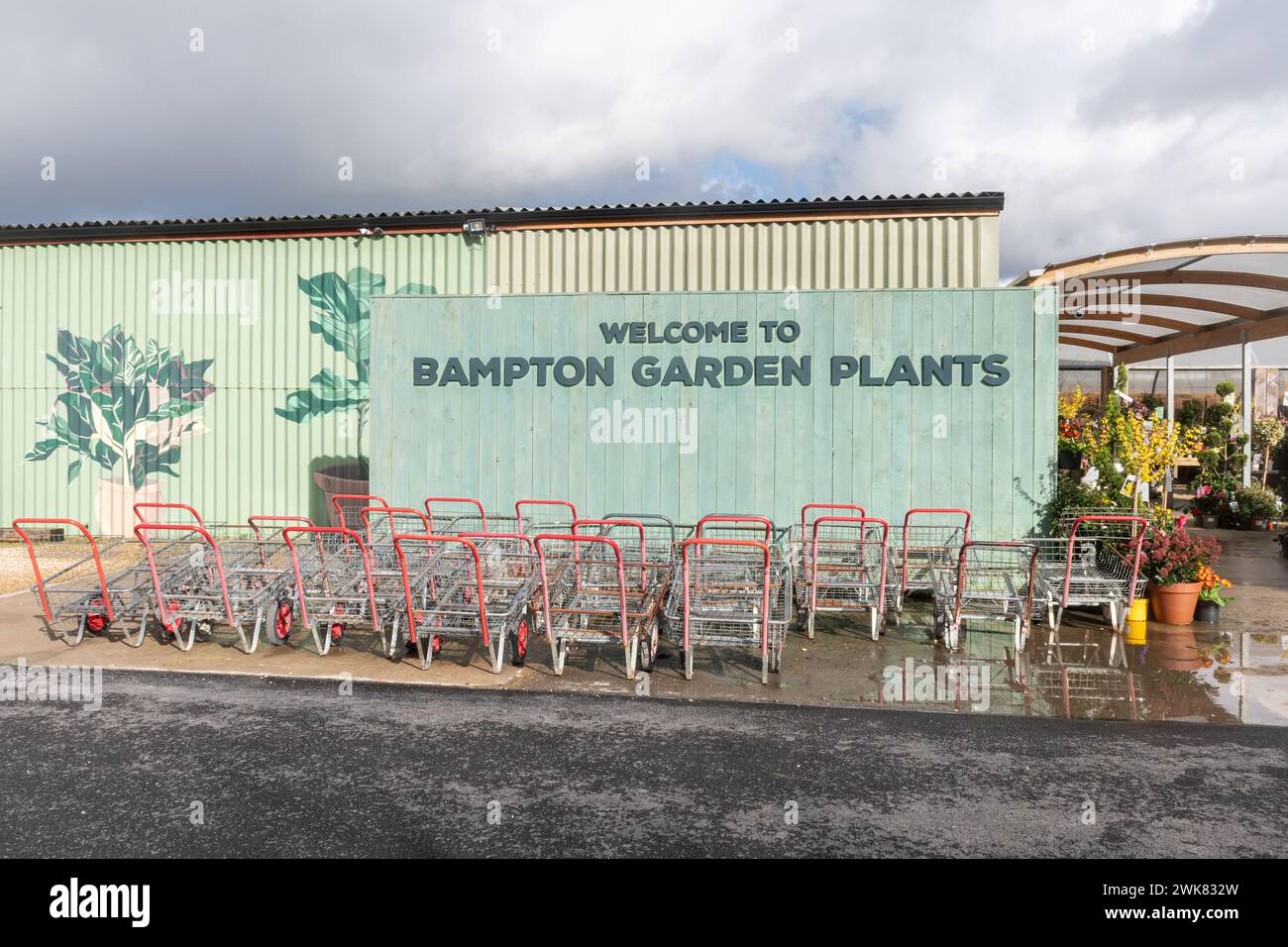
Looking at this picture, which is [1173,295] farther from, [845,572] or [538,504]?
[538,504]

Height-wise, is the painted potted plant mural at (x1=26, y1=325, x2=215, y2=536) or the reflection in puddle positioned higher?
the painted potted plant mural at (x1=26, y1=325, x2=215, y2=536)

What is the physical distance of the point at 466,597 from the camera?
8055mm

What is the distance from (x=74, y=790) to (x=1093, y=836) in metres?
5.23

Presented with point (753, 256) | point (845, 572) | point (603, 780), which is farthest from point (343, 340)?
point (603, 780)

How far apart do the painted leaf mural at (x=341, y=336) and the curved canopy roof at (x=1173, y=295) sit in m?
10.2

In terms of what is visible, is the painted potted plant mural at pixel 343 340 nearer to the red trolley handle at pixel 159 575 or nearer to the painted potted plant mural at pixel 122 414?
the painted potted plant mural at pixel 122 414

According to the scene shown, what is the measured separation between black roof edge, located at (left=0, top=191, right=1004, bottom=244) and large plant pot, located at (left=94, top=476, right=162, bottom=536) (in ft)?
14.0

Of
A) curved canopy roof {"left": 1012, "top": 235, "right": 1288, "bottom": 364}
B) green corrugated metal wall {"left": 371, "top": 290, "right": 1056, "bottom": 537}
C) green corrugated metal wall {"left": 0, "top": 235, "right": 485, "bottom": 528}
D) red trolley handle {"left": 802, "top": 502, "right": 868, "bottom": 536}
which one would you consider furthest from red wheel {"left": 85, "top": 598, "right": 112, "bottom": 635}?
curved canopy roof {"left": 1012, "top": 235, "right": 1288, "bottom": 364}

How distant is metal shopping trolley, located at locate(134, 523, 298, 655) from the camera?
25.5 ft

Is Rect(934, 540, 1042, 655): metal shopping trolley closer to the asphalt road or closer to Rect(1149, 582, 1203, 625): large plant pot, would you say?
Rect(1149, 582, 1203, 625): large plant pot
